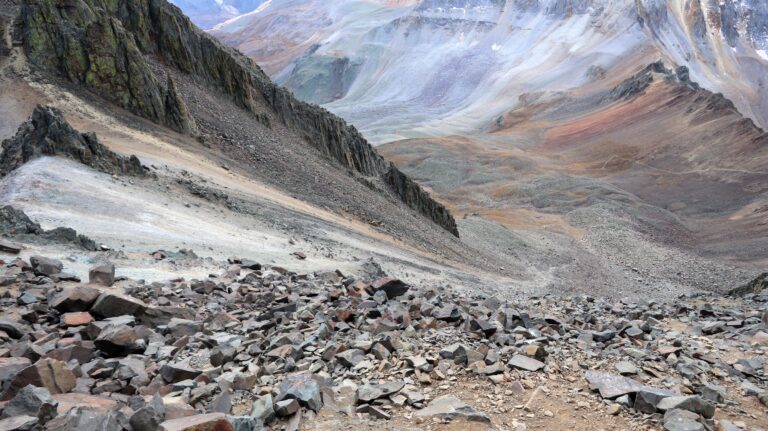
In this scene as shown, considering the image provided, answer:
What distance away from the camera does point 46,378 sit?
4.95m

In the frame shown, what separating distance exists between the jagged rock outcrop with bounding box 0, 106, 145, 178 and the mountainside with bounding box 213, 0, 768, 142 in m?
68.6

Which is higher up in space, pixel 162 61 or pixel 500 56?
pixel 500 56

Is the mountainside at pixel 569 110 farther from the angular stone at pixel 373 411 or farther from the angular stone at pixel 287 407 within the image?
the angular stone at pixel 287 407

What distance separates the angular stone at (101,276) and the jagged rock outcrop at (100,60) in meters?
15.4

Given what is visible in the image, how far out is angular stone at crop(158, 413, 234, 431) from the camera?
4102mm

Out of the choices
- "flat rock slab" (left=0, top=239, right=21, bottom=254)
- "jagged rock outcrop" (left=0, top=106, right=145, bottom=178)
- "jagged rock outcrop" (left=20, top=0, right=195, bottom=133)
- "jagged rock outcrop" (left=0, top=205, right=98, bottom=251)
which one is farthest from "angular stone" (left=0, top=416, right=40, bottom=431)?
"jagged rock outcrop" (left=20, top=0, right=195, bottom=133)

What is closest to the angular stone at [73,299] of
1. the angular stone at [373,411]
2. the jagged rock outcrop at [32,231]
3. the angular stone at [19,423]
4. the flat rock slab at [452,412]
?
the angular stone at [19,423]

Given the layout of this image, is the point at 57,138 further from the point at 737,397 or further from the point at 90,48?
the point at 737,397

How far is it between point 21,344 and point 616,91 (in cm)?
9051

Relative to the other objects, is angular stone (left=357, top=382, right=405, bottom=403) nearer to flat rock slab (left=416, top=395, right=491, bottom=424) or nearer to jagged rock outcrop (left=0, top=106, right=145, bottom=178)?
flat rock slab (left=416, top=395, right=491, bottom=424)

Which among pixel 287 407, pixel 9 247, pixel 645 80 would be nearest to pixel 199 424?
pixel 287 407

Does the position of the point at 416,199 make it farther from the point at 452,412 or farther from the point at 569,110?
the point at 569,110

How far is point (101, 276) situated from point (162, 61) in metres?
22.6

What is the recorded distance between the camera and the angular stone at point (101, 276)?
854 centimetres
